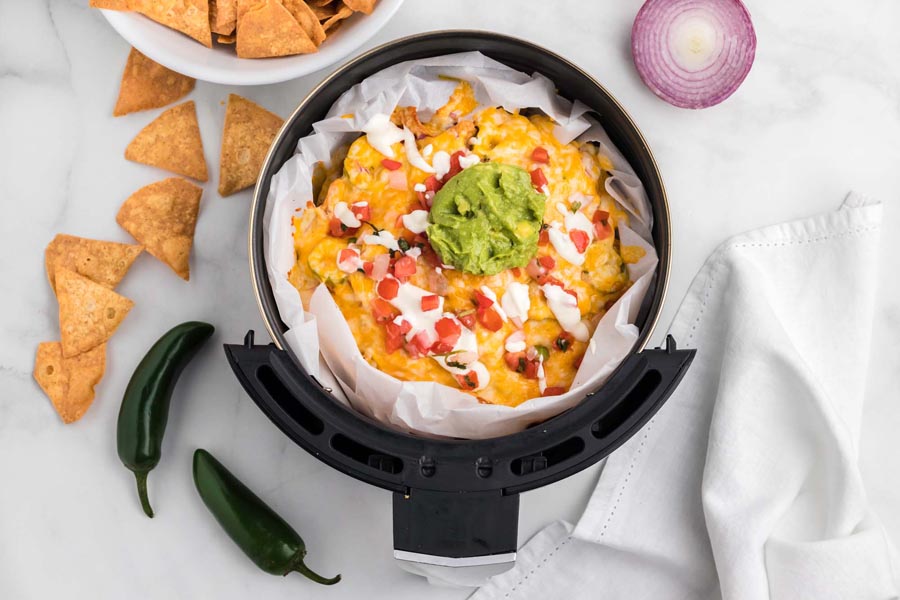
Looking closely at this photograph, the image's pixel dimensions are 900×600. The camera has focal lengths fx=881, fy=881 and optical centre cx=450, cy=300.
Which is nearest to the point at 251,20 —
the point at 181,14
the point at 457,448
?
the point at 181,14

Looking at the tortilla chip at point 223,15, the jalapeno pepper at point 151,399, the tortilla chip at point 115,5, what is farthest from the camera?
the jalapeno pepper at point 151,399

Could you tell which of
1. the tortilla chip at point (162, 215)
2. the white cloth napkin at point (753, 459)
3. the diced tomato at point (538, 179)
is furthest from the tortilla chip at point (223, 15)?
the white cloth napkin at point (753, 459)

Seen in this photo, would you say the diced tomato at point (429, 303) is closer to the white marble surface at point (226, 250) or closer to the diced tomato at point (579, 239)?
the diced tomato at point (579, 239)

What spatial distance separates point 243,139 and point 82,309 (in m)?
0.57

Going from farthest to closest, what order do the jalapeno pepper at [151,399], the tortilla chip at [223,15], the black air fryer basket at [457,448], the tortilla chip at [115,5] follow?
the jalapeno pepper at [151,399] → the tortilla chip at [223,15] → the tortilla chip at [115,5] → the black air fryer basket at [457,448]

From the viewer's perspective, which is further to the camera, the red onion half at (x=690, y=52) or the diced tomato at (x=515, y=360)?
the red onion half at (x=690, y=52)

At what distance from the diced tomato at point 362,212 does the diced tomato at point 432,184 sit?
14 cm

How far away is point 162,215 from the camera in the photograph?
7.20ft

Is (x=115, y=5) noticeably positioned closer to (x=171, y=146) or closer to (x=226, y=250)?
(x=171, y=146)

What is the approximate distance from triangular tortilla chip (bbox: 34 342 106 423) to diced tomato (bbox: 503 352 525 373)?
1029 mm

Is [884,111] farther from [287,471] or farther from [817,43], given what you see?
[287,471]

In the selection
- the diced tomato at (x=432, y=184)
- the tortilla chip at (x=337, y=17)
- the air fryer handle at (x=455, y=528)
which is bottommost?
the air fryer handle at (x=455, y=528)

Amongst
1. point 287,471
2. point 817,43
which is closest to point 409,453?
point 287,471

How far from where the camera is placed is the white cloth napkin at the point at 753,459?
2107mm
